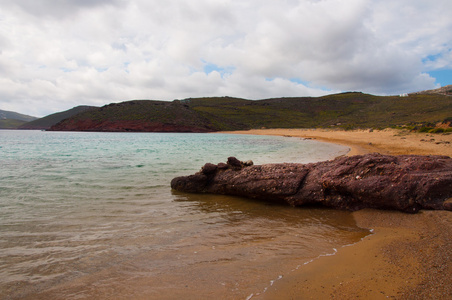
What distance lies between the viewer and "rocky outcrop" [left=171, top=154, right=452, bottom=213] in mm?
5461

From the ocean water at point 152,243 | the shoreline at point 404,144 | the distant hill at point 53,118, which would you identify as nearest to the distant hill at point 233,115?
the shoreline at point 404,144

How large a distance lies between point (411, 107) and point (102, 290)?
89726 mm

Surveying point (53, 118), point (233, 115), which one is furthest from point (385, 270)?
point (53, 118)

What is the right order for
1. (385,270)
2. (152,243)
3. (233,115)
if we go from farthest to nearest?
(233,115)
(152,243)
(385,270)

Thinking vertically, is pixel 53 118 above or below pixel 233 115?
above

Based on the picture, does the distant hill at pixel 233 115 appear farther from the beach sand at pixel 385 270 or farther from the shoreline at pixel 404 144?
the beach sand at pixel 385 270

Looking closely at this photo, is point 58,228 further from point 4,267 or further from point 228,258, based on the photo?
point 228,258

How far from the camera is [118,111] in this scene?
83.8m

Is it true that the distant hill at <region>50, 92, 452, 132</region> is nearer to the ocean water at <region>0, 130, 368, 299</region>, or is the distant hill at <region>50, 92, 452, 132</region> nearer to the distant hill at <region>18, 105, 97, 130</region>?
the distant hill at <region>18, 105, 97, 130</region>

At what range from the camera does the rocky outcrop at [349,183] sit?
5.46 m

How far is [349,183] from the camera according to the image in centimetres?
622

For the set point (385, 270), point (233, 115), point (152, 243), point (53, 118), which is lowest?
point (152, 243)

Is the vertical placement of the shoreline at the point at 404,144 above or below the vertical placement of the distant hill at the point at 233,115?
below

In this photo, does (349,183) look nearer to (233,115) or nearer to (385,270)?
(385,270)
